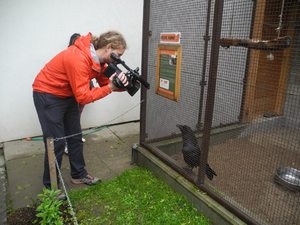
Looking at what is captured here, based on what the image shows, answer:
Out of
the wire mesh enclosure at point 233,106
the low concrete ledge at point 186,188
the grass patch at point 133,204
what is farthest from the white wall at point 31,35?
the grass patch at point 133,204

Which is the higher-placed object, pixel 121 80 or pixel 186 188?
pixel 121 80

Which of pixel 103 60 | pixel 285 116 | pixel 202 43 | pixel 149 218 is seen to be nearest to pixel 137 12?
pixel 202 43

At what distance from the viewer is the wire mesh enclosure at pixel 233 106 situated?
3.15 m

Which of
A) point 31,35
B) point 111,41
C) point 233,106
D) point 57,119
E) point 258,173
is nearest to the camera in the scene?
point 111,41

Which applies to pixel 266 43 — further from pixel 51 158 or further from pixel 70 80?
pixel 51 158

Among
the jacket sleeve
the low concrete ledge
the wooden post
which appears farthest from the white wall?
the wooden post

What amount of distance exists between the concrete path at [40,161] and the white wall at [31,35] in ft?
1.37

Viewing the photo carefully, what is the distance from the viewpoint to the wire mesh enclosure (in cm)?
315

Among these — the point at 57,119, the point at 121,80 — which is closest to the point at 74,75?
the point at 121,80

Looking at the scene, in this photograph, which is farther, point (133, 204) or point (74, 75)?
point (133, 204)

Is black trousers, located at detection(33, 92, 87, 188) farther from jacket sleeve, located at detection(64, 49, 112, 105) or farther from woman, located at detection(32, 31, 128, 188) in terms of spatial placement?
jacket sleeve, located at detection(64, 49, 112, 105)

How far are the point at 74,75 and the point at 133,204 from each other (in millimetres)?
1452

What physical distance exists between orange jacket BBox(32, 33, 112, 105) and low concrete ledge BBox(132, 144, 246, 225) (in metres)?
1.20

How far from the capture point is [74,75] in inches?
110
